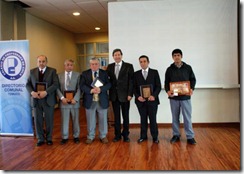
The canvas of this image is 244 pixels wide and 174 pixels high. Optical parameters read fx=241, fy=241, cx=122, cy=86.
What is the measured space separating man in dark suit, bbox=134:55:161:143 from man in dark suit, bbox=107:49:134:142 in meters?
0.14

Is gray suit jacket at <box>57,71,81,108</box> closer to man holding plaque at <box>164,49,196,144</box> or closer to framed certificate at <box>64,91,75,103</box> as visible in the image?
framed certificate at <box>64,91,75,103</box>

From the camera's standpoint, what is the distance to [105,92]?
4.05 m

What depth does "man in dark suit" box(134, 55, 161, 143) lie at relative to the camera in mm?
3979

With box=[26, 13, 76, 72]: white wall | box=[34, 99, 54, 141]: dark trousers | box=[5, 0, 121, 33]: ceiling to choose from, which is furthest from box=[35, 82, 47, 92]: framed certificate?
box=[26, 13, 76, 72]: white wall

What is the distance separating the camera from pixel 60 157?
11.4 ft

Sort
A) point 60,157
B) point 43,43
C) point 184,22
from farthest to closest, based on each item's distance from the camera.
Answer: point 43,43 < point 184,22 < point 60,157

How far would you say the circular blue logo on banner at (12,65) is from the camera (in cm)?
449

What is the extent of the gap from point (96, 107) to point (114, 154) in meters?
0.90

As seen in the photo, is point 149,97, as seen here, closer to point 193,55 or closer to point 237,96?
point 193,55

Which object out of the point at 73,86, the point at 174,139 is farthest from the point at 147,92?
the point at 73,86

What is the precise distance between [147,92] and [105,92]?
2.30 ft

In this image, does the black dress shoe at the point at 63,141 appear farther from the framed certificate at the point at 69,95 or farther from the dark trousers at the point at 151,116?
the dark trousers at the point at 151,116

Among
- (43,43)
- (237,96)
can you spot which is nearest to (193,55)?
(237,96)

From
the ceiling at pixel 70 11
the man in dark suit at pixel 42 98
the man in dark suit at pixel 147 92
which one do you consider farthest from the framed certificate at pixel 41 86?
the ceiling at pixel 70 11
